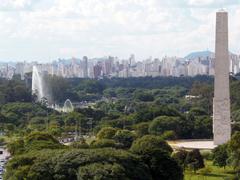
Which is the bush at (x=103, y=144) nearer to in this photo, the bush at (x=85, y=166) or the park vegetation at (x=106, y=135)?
the park vegetation at (x=106, y=135)

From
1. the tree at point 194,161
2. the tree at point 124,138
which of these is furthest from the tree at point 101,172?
the tree at point 124,138

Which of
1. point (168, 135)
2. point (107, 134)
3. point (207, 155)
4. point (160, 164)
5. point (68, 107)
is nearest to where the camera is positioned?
point (160, 164)

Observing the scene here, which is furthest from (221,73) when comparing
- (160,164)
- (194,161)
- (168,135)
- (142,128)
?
(160,164)

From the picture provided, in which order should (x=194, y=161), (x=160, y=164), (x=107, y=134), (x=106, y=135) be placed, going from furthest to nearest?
(x=107, y=134), (x=106, y=135), (x=194, y=161), (x=160, y=164)

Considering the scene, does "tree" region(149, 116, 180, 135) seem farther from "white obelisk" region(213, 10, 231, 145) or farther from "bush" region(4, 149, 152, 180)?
"bush" region(4, 149, 152, 180)

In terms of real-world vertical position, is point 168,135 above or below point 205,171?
above

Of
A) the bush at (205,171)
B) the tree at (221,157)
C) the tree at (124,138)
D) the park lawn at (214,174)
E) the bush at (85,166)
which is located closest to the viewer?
the bush at (85,166)

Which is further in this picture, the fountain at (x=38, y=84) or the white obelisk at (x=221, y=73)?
the fountain at (x=38, y=84)

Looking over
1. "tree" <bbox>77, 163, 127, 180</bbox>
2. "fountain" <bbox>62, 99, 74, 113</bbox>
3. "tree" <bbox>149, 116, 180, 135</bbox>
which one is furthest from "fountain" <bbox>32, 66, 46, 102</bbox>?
"tree" <bbox>77, 163, 127, 180</bbox>

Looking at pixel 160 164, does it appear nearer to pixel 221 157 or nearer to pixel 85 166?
pixel 85 166

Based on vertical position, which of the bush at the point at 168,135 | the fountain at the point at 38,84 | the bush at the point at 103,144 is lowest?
the bush at the point at 168,135
